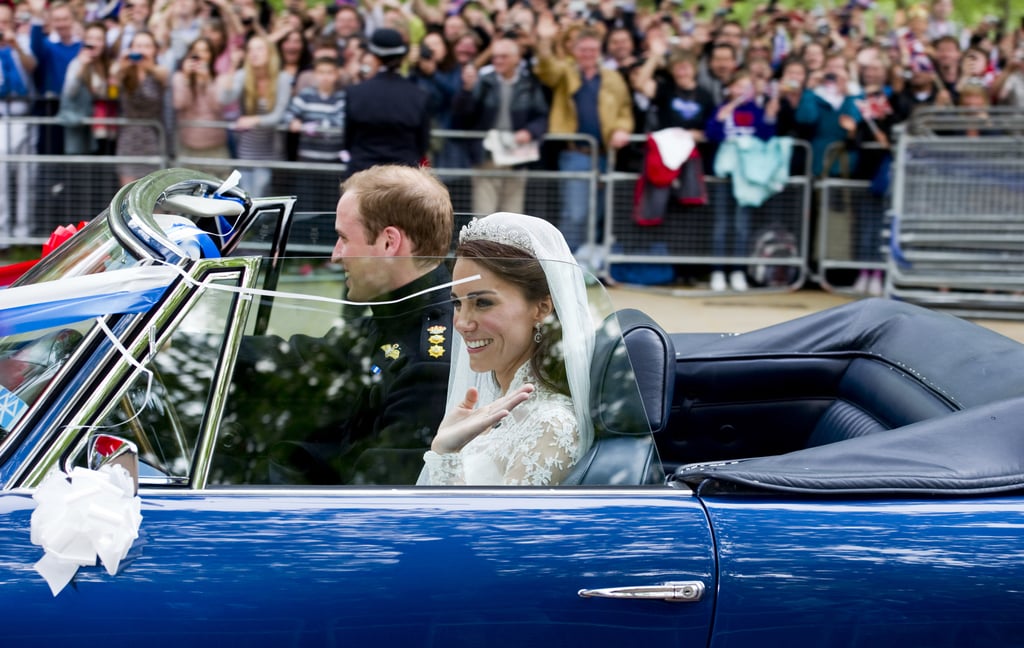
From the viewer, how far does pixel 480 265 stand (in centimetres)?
243

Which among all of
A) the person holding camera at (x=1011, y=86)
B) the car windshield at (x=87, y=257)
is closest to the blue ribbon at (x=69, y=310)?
the car windshield at (x=87, y=257)

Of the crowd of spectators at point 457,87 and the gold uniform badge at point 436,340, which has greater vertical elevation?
the crowd of spectators at point 457,87

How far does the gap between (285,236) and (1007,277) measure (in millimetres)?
6550

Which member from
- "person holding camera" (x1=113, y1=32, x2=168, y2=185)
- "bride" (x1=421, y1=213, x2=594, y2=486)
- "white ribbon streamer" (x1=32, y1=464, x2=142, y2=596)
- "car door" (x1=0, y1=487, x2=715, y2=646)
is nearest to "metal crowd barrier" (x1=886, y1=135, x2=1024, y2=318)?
"person holding camera" (x1=113, y1=32, x2=168, y2=185)

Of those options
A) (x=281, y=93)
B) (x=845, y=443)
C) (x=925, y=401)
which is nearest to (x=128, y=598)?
(x=845, y=443)

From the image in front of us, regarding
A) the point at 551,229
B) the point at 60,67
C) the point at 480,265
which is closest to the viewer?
the point at 480,265

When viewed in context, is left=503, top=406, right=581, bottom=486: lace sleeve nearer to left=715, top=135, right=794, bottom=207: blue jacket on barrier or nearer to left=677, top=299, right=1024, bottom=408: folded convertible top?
left=677, top=299, right=1024, bottom=408: folded convertible top

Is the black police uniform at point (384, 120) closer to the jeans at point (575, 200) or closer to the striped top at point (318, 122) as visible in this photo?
the striped top at point (318, 122)

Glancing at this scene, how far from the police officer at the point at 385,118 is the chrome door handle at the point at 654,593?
5.62 metres

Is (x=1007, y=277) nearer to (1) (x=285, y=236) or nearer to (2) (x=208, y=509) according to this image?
(1) (x=285, y=236)

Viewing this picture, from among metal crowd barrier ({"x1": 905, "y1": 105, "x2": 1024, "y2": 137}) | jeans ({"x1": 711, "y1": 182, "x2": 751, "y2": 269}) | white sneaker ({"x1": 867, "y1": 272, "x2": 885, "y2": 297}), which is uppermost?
metal crowd barrier ({"x1": 905, "y1": 105, "x2": 1024, "y2": 137})

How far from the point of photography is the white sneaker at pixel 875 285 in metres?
9.32

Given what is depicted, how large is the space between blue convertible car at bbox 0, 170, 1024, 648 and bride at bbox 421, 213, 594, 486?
2.2 inches

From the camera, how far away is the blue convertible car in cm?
206
